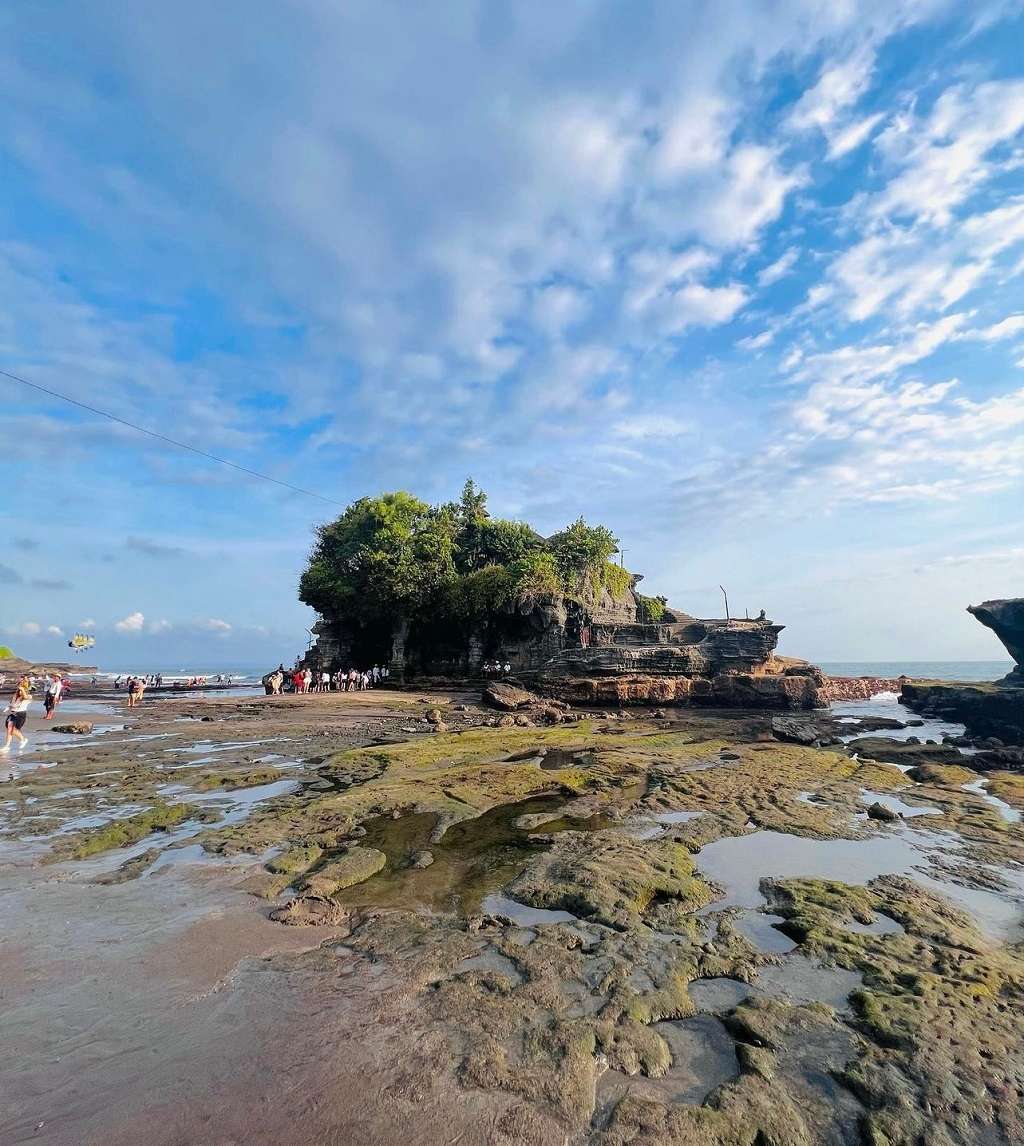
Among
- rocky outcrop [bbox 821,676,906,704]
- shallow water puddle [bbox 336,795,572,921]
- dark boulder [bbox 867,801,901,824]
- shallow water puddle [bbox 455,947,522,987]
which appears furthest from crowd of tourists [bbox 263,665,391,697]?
rocky outcrop [bbox 821,676,906,704]

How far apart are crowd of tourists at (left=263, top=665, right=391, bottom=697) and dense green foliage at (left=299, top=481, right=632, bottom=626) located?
4.89 metres

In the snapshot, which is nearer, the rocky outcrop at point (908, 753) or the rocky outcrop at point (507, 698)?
the rocky outcrop at point (908, 753)

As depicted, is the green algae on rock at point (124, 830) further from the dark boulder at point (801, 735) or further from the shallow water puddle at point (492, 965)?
the dark boulder at point (801, 735)

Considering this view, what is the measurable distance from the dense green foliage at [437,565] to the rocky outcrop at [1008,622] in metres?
28.7

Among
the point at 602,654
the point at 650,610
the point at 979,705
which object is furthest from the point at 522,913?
the point at 650,610

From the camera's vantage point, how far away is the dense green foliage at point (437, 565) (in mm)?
42156

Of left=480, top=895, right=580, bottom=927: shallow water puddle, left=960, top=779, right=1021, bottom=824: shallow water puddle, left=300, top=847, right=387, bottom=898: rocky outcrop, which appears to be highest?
left=300, top=847, right=387, bottom=898: rocky outcrop

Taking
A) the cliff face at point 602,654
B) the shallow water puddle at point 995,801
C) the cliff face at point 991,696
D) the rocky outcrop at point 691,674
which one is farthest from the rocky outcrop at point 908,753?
the cliff face at point 602,654

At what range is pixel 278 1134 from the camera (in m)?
3.37

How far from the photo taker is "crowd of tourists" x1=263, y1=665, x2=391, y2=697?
37.2 metres

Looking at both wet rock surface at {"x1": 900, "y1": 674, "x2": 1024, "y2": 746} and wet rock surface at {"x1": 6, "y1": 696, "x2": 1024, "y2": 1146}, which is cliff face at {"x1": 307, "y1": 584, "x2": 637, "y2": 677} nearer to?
wet rock surface at {"x1": 900, "y1": 674, "x2": 1024, "y2": 746}

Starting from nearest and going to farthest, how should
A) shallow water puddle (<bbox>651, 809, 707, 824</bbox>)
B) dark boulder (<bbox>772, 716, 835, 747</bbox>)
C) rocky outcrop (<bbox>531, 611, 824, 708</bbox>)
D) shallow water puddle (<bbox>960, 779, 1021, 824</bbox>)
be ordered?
shallow water puddle (<bbox>651, 809, 707, 824</bbox>) < shallow water puddle (<bbox>960, 779, 1021, 824</bbox>) < dark boulder (<bbox>772, 716, 835, 747</bbox>) < rocky outcrop (<bbox>531, 611, 824, 708</bbox>)

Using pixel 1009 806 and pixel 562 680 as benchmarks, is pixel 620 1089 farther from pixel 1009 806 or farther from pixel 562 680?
pixel 562 680

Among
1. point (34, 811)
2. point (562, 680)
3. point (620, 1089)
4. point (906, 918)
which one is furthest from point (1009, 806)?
point (562, 680)
